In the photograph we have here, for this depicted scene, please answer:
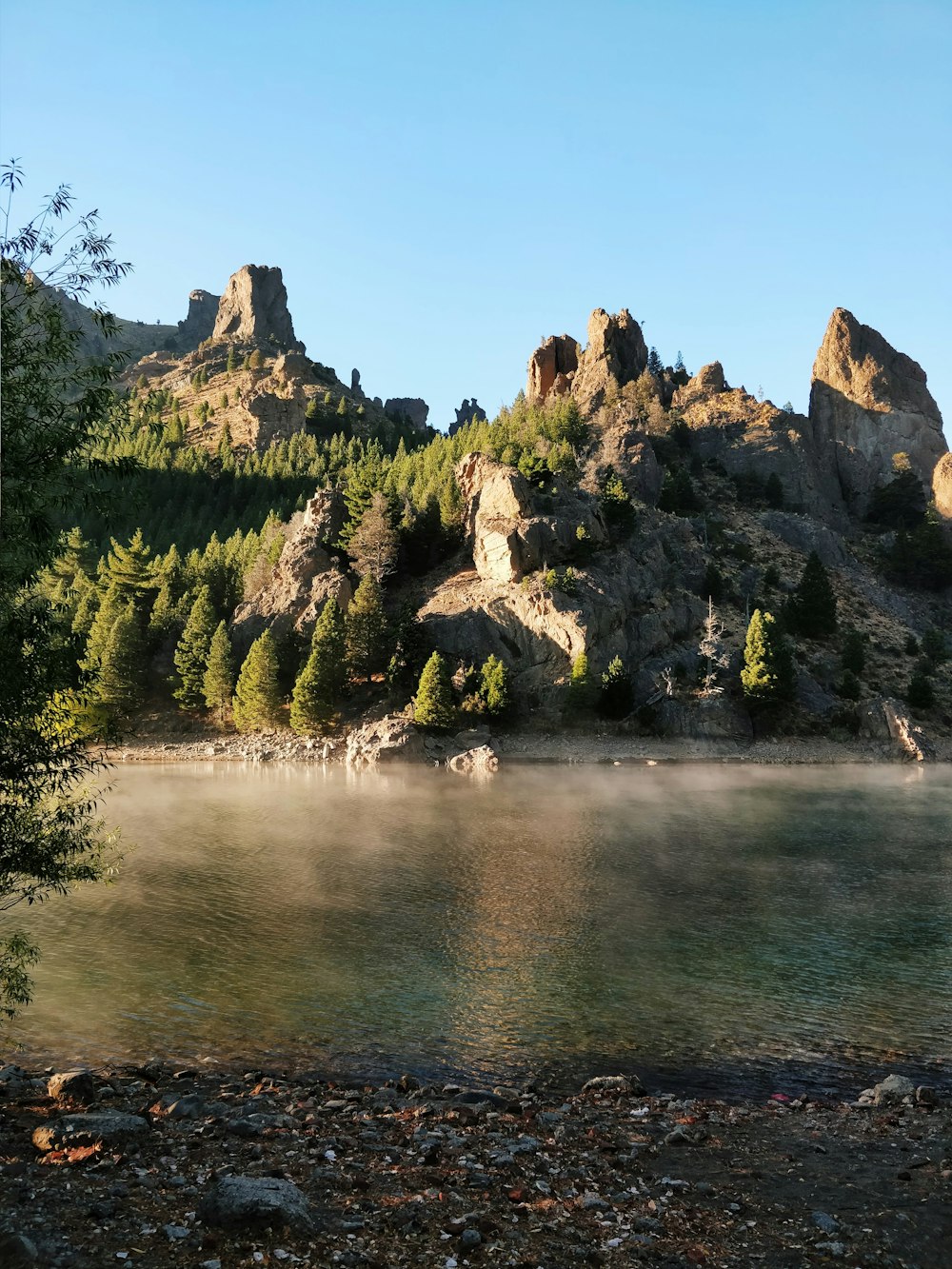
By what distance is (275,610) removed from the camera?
99.7 metres

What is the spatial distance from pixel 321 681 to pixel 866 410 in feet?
422

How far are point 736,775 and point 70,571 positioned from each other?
9251cm

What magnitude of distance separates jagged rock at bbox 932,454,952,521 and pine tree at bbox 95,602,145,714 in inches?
5063

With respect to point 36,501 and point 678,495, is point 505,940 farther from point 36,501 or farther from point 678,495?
point 678,495

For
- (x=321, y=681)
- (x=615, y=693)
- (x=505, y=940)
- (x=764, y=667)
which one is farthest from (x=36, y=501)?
(x=764, y=667)

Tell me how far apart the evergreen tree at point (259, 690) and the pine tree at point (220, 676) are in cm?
192

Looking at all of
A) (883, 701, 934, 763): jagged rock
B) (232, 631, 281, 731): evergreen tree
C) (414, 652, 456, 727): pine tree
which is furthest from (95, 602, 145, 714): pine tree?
(883, 701, 934, 763): jagged rock

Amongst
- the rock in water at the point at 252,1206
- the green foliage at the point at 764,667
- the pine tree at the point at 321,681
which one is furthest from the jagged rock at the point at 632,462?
the rock in water at the point at 252,1206

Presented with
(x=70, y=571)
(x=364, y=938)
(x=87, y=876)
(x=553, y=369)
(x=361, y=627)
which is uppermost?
(x=553, y=369)

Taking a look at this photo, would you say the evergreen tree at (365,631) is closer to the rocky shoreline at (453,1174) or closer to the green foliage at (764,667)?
the green foliage at (764,667)

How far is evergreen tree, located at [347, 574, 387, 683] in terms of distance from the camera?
93562 millimetres

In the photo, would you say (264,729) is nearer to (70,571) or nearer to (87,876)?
(70,571)

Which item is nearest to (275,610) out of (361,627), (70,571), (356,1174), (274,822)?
(361,627)

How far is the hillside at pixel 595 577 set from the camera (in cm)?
9200
